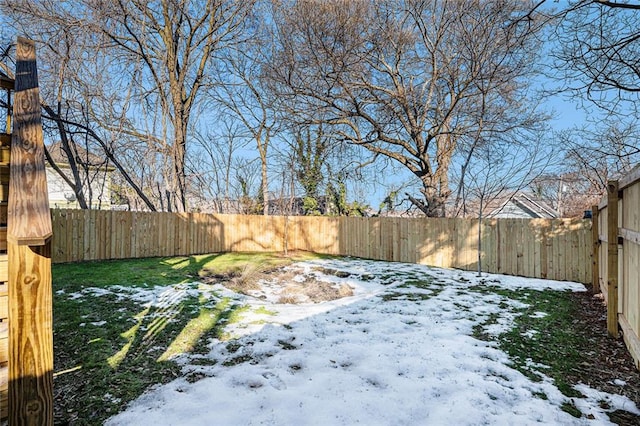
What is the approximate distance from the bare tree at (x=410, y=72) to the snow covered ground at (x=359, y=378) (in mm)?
5946

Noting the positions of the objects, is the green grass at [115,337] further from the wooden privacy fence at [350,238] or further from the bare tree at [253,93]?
the bare tree at [253,93]

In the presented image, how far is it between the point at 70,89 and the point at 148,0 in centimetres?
349

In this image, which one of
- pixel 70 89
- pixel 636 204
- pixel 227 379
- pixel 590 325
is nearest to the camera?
pixel 227 379

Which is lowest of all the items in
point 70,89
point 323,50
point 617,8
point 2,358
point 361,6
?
point 2,358

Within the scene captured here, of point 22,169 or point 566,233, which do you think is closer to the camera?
point 22,169

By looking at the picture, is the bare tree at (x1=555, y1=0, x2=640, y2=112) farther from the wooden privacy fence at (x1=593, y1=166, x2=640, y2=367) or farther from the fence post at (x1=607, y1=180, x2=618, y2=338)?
the wooden privacy fence at (x1=593, y1=166, x2=640, y2=367)

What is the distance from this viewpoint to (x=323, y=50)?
26.2 feet

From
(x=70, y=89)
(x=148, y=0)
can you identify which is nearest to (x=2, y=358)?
(x=70, y=89)

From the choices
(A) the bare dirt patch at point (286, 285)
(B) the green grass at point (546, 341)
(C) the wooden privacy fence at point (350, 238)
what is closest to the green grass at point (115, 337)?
(A) the bare dirt patch at point (286, 285)

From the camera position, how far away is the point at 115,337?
3193mm

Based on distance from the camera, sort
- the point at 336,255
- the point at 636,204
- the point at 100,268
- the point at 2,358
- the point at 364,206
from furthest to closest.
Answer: the point at 364,206 < the point at 336,255 < the point at 100,268 < the point at 636,204 < the point at 2,358

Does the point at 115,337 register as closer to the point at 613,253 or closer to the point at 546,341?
the point at 546,341

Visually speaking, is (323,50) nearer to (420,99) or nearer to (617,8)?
(420,99)

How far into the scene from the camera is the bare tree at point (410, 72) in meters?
7.78
